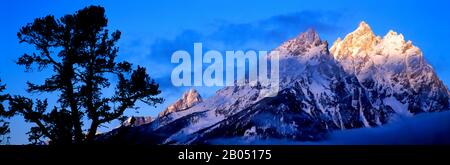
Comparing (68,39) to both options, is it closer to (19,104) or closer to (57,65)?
(57,65)
